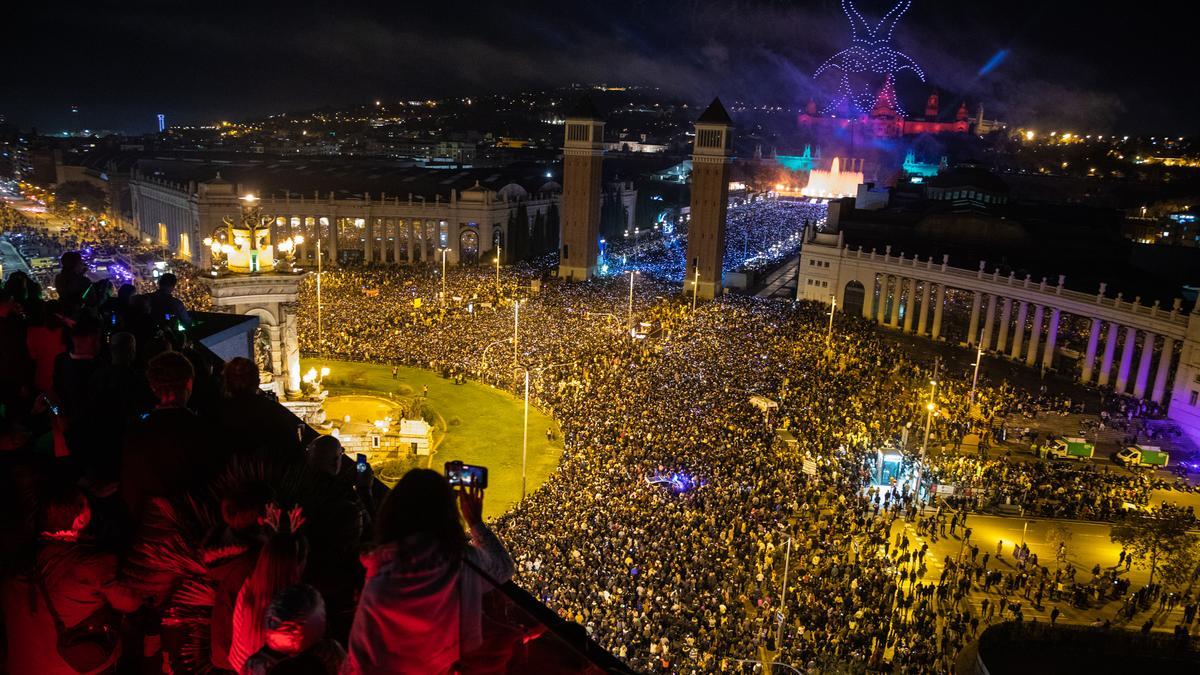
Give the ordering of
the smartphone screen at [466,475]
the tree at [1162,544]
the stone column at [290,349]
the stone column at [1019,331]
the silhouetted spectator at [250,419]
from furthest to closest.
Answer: the stone column at [1019,331]
the stone column at [290,349]
the tree at [1162,544]
the silhouetted spectator at [250,419]
the smartphone screen at [466,475]

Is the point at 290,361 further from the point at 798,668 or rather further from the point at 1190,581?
the point at 1190,581

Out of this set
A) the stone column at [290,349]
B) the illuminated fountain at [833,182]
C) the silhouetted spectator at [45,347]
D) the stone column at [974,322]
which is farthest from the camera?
the illuminated fountain at [833,182]

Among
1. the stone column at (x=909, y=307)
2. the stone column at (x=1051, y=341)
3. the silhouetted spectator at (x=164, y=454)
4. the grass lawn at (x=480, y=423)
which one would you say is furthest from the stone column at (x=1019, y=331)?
the silhouetted spectator at (x=164, y=454)

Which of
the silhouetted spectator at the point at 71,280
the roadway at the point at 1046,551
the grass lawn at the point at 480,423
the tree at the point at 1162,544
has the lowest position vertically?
the grass lawn at the point at 480,423

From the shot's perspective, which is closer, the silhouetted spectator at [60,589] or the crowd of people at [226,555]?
the crowd of people at [226,555]

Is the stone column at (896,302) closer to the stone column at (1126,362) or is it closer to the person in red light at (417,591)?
the stone column at (1126,362)
